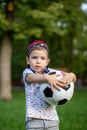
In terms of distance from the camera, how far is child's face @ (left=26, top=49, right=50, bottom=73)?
4.84 metres

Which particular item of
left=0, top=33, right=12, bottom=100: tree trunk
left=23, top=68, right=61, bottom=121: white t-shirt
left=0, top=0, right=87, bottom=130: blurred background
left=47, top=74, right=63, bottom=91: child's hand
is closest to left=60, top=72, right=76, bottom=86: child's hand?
left=47, top=74, right=63, bottom=91: child's hand

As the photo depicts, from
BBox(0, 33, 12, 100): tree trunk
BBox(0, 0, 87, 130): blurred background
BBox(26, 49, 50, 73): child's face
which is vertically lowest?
BBox(0, 33, 12, 100): tree trunk

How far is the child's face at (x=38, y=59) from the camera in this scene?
15.9 feet

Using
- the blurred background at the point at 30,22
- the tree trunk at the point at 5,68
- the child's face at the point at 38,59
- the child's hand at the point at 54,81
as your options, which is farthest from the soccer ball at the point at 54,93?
the tree trunk at the point at 5,68

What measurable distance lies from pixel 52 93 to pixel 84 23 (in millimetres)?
20051

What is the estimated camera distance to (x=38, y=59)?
15.9ft

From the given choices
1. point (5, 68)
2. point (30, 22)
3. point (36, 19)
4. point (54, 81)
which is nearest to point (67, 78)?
point (54, 81)

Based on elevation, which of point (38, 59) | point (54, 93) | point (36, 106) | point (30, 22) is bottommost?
point (36, 106)

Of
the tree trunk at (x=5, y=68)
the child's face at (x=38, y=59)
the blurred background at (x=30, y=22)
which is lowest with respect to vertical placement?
the tree trunk at (x=5, y=68)

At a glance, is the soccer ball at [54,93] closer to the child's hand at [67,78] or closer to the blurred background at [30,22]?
the child's hand at [67,78]

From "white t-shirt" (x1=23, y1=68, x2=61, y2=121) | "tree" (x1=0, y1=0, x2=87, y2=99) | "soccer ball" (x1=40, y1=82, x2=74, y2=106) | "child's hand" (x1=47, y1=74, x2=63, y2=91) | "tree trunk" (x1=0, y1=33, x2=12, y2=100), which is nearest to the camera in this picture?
"child's hand" (x1=47, y1=74, x2=63, y2=91)

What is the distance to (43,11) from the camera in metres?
21.7

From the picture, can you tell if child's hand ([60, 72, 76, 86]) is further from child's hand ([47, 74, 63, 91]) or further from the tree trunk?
the tree trunk

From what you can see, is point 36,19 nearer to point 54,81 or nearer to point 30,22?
point 30,22
